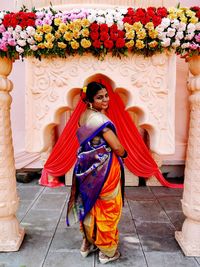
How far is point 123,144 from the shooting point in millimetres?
4547

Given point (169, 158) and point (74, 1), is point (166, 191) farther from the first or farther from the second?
point (74, 1)

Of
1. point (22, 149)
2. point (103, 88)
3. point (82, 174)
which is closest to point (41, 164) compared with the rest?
point (22, 149)

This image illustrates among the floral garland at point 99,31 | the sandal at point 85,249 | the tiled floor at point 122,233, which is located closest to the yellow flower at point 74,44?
the floral garland at point 99,31

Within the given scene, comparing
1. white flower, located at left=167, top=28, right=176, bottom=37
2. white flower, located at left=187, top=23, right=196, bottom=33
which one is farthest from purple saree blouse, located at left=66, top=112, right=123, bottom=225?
white flower, located at left=187, top=23, right=196, bottom=33

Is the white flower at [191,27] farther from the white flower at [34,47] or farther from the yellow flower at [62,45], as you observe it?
the white flower at [34,47]

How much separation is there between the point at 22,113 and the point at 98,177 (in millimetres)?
3094

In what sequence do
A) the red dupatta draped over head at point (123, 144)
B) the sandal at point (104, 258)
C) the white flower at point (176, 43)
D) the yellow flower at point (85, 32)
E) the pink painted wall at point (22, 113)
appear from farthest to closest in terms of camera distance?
1. the pink painted wall at point (22, 113)
2. the red dupatta draped over head at point (123, 144)
3. the sandal at point (104, 258)
4. the white flower at point (176, 43)
5. the yellow flower at point (85, 32)

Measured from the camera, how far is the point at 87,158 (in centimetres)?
249

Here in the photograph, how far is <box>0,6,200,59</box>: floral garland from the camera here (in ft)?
7.82

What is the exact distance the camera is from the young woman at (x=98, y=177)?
2.42m

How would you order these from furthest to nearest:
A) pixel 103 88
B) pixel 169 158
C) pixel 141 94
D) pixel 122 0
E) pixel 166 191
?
pixel 169 158
pixel 166 191
pixel 122 0
pixel 141 94
pixel 103 88

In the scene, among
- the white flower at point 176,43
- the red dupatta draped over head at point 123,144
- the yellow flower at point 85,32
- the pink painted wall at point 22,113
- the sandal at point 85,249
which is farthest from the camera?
the pink painted wall at point 22,113

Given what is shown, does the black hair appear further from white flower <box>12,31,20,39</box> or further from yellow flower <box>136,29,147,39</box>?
white flower <box>12,31,20,39</box>

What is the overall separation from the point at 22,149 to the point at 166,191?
94.4 inches
